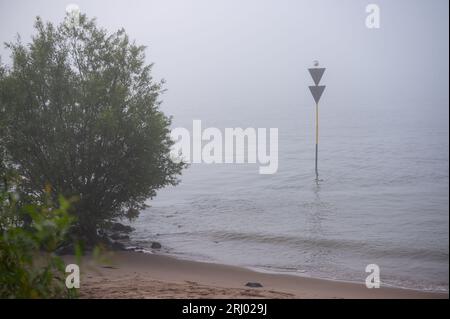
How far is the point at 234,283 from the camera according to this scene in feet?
44.6

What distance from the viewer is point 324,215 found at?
24734 mm

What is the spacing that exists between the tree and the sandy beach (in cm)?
224

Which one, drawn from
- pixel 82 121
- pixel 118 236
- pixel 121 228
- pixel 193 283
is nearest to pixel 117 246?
pixel 118 236

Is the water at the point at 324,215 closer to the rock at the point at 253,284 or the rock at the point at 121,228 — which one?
the rock at the point at 121,228

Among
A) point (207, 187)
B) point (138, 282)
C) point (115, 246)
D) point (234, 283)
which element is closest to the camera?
point (138, 282)

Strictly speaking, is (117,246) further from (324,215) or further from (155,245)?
(324,215)

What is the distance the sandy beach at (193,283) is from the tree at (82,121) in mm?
2243

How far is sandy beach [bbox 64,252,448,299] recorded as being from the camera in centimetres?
1073

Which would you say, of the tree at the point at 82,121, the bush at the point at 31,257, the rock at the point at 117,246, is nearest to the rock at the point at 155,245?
the rock at the point at 117,246

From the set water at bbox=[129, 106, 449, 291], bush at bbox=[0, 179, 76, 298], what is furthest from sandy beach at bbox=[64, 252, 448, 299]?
bush at bbox=[0, 179, 76, 298]

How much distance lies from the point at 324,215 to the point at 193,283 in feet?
43.2

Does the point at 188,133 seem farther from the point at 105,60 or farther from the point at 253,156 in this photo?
the point at 105,60
